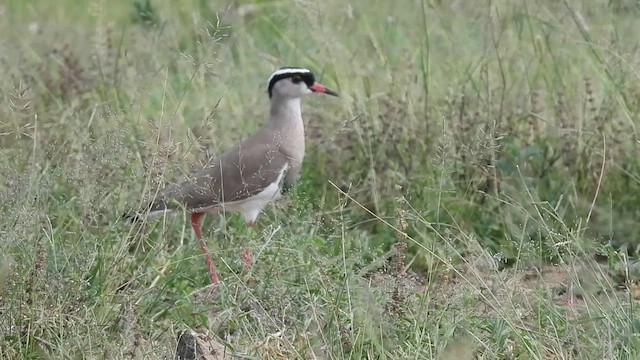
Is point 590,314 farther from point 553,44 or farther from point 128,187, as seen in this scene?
point 553,44

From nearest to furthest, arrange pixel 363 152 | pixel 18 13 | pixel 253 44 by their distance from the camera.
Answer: pixel 363 152 < pixel 253 44 < pixel 18 13

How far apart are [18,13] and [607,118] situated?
14.8ft

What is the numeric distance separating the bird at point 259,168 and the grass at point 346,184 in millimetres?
93

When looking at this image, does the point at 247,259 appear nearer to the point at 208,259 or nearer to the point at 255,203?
the point at 208,259

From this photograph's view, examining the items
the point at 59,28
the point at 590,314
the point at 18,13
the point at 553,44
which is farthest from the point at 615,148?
the point at 18,13

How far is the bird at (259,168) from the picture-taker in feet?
16.8

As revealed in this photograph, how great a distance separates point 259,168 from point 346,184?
0.36m

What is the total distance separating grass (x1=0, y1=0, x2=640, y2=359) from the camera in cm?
372

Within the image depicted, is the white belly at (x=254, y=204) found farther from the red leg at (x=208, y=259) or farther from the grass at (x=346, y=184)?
the red leg at (x=208, y=259)

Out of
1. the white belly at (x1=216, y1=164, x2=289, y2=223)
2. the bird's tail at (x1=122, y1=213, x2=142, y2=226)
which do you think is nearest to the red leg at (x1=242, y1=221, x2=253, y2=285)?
the bird's tail at (x1=122, y1=213, x2=142, y2=226)

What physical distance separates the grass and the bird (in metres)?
0.09

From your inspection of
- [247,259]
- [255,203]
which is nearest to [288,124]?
[255,203]

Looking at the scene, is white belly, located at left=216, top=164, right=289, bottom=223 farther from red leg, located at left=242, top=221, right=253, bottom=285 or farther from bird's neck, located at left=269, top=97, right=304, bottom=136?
red leg, located at left=242, top=221, right=253, bottom=285

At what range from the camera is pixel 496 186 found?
5.49 m
